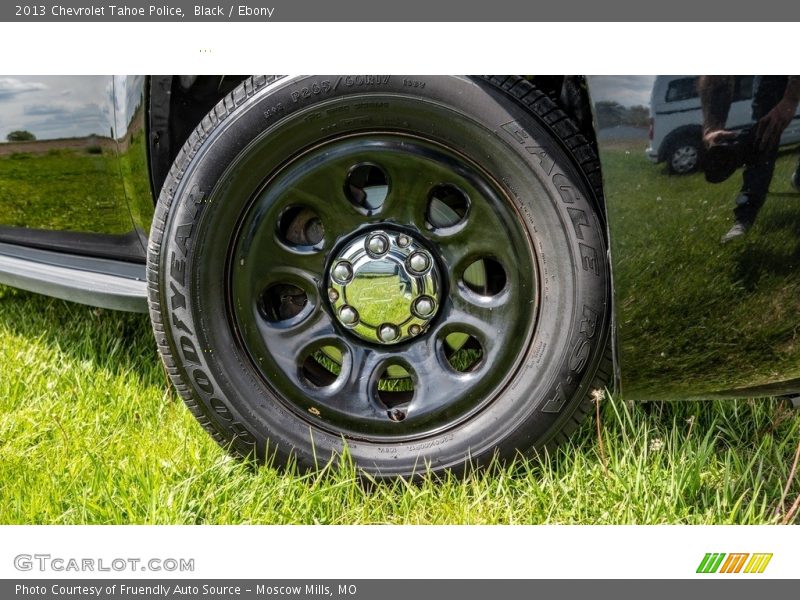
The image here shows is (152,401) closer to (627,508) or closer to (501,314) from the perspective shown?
(501,314)

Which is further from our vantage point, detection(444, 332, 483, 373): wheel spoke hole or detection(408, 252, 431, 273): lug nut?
detection(444, 332, 483, 373): wheel spoke hole

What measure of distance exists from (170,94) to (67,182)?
42 centimetres

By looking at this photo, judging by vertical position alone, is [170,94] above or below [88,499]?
above

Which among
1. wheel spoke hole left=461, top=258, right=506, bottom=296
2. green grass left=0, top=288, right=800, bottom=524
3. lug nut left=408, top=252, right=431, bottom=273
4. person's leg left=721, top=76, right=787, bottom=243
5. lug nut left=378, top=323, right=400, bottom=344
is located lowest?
green grass left=0, top=288, right=800, bottom=524

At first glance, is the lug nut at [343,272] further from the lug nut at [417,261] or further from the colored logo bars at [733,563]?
the colored logo bars at [733,563]

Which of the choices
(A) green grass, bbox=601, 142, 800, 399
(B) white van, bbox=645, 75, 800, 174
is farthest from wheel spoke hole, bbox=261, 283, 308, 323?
(B) white van, bbox=645, 75, 800, 174

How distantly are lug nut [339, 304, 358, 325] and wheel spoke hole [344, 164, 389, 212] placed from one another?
0.24m

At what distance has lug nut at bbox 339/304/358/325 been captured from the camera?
184cm

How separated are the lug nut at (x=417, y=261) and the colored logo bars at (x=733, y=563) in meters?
0.85

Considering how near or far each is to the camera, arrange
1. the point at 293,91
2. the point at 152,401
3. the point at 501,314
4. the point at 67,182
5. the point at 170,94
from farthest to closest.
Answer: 1. the point at 152,401
2. the point at 67,182
3. the point at 170,94
4. the point at 501,314
5. the point at 293,91

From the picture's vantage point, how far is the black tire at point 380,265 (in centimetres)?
167

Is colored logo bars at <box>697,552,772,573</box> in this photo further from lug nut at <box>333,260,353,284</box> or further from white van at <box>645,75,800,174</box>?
lug nut at <box>333,260,353,284</box>

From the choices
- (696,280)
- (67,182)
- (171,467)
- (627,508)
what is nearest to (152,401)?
(171,467)

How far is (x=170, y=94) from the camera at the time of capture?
6.34 ft
